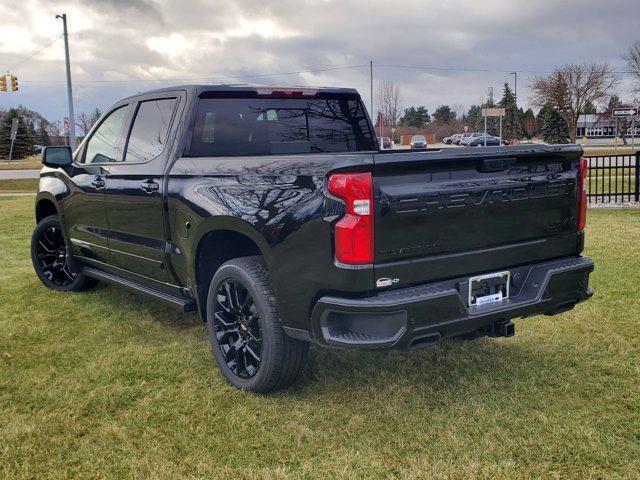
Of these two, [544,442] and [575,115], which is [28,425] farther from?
[575,115]

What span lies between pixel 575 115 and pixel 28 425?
57.9 metres

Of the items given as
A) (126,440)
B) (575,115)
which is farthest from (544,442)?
(575,115)

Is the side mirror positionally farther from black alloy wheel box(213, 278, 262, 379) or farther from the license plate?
the license plate

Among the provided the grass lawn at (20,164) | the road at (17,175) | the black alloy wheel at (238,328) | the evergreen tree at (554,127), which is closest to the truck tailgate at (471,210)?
the black alloy wheel at (238,328)

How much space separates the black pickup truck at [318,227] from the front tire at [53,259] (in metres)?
1.62

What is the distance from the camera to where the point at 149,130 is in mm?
4758

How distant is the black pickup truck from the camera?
3070 millimetres

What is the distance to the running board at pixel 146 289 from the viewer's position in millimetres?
4388

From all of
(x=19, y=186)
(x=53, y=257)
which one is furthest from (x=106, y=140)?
(x=19, y=186)

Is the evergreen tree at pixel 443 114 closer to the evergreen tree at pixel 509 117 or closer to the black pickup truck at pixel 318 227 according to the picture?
the evergreen tree at pixel 509 117

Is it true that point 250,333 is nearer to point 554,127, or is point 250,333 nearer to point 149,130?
point 149,130

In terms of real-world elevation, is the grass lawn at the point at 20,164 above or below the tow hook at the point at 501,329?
above

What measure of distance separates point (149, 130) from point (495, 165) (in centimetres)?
266

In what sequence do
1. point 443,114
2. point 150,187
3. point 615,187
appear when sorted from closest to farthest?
point 150,187, point 615,187, point 443,114
